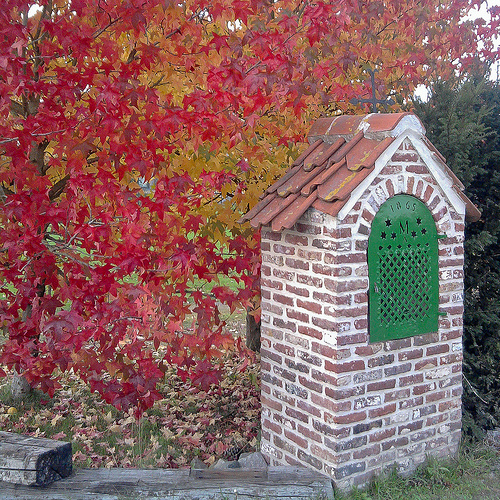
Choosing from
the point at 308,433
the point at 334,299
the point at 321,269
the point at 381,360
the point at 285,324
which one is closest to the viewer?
the point at 334,299

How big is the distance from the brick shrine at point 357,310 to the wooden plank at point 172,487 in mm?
224

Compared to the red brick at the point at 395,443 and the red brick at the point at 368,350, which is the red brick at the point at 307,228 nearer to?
the red brick at the point at 368,350

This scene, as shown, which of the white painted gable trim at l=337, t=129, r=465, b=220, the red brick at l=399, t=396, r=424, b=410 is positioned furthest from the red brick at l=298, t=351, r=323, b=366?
the white painted gable trim at l=337, t=129, r=465, b=220

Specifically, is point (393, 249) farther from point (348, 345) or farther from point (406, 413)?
point (406, 413)

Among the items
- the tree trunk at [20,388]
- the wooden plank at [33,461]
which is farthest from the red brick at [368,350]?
the tree trunk at [20,388]

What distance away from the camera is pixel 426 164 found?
3.83 metres

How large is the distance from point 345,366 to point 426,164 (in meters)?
1.48

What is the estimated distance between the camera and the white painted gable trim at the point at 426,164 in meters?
3.52

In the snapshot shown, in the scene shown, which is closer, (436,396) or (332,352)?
(332,352)

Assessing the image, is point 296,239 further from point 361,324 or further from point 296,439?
point 296,439

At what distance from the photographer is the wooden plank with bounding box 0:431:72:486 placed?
3396 millimetres

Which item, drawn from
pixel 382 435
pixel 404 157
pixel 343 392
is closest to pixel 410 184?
pixel 404 157

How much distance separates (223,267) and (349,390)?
1.60 m

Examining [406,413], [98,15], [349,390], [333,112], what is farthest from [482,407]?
[98,15]
